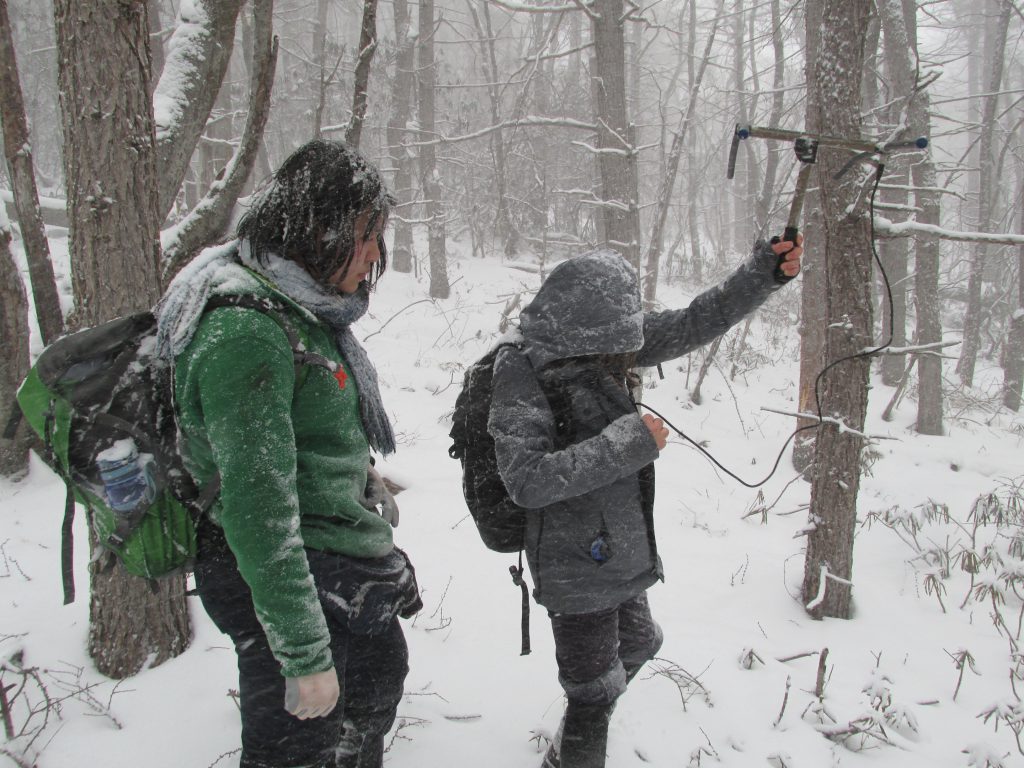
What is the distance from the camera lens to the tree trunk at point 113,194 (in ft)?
7.61

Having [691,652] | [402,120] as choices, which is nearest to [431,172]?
[402,120]

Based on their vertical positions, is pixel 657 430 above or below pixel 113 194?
below

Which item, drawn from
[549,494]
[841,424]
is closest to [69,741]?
[549,494]

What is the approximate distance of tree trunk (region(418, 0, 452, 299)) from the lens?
1148 cm

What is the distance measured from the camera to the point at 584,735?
2.03 metres

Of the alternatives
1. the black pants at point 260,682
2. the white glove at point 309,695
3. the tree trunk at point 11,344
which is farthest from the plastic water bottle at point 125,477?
the tree trunk at point 11,344

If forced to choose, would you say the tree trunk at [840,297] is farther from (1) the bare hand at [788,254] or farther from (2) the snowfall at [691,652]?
(1) the bare hand at [788,254]

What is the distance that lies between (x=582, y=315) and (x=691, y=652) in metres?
2.07

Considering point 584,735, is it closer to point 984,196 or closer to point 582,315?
point 582,315

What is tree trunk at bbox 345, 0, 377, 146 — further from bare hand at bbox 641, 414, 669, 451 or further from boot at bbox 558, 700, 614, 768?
boot at bbox 558, 700, 614, 768

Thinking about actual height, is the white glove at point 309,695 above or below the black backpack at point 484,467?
below

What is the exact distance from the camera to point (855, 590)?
3775 mm

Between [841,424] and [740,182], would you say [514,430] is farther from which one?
[740,182]

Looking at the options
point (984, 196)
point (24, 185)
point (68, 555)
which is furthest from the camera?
point (984, 196)
